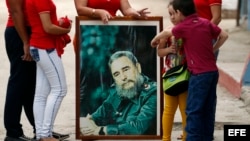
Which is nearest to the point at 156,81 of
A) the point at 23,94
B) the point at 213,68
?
the point at 213,68

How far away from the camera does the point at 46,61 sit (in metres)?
6.66

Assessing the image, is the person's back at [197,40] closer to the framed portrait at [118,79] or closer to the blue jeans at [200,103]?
the blue jeans at [200,103]

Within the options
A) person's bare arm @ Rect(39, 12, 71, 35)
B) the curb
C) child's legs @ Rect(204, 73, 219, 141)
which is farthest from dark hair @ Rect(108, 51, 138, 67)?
the curb

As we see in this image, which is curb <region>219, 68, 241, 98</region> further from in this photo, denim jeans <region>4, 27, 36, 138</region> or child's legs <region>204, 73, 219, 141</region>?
denim jeans <region>4, 27, 36, 138</region>

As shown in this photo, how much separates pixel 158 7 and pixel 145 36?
50.0ft

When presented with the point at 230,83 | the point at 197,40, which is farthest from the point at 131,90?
the point at 230,83

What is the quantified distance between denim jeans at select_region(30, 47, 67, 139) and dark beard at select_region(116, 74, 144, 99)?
500 millimetres

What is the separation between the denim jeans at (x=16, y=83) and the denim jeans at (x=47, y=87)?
0.18 meters

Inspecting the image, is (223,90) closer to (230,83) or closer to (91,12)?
(230,83)

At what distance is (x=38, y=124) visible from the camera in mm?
6879

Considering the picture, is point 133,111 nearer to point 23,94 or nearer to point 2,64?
point 23,94

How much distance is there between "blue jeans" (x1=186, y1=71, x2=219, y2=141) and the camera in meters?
6.21

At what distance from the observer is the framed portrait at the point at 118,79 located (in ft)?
22.3

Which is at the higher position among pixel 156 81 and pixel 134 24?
pixel 134 24
